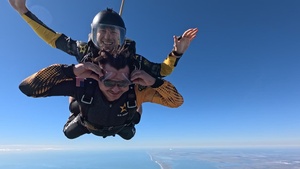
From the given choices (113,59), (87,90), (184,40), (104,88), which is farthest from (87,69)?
(184,40)

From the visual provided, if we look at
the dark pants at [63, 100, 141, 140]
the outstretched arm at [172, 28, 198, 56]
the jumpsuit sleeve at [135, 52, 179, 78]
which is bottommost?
the dark pants at [63, 100, 141, 140]

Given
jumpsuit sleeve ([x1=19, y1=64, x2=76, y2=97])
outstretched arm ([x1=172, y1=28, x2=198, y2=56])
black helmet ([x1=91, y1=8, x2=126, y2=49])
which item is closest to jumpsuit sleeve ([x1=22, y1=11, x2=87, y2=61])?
black helmet ([x1=91, y1=8, x2=126, y2=49])

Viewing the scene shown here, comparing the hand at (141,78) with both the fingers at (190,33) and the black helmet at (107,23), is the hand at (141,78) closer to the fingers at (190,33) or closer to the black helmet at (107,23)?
the black helmet at (107,23)

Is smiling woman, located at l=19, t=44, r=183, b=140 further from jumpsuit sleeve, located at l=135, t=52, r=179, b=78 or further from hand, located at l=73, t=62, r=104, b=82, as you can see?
jumpsuit sleeve, located at l=135, t=52, r=179, b=78

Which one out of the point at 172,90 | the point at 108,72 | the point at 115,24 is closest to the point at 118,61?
the point at 108,72

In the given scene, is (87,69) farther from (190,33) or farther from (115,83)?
(190,33)

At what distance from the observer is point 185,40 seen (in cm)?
231

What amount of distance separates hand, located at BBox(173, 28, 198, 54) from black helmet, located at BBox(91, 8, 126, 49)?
1.85 ft

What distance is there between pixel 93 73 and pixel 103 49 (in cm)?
32

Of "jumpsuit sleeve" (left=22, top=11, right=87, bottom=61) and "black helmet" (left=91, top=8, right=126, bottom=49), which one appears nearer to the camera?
"black helmet" (left=91, top=8, right=126, bottom=49)

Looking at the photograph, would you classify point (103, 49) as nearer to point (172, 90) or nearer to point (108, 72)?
point (108, 72)

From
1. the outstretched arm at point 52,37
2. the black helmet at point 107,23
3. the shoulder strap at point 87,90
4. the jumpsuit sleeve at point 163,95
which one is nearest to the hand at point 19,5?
the outstretched arm at point 52,37

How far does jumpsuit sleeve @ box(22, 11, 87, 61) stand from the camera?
257 cm

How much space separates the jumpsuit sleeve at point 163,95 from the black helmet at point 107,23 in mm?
622
